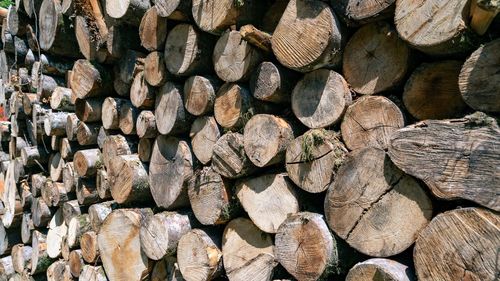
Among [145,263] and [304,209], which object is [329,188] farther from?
[145,263]

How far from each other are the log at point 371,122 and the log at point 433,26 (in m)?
0.21

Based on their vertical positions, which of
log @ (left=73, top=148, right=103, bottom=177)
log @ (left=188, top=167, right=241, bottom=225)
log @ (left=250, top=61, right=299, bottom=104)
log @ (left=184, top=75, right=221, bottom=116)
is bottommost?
log @ (left=73, top=148, right=103, bottom=177)

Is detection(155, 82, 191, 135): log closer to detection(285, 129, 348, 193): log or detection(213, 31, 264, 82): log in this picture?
detection(213, 31, 264, 82): log

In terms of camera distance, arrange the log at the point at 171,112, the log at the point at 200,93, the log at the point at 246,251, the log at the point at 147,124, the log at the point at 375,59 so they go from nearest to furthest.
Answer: the log at the point at 375,59 → the log at the point at 246,251 → the log at the point at 200,93 → the log at the point at 171,112 → the log at the point at 147,124

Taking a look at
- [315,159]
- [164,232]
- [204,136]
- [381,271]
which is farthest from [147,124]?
[381,271]

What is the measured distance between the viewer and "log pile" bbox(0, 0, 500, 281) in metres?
1.23

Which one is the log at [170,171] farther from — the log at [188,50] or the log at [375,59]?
the log at [375,59]

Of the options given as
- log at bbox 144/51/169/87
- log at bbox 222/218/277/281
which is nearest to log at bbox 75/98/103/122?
log at bbox 144/51/169/87

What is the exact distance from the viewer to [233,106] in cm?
190

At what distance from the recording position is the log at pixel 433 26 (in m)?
1.22

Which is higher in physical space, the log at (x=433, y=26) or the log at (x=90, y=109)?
the log at (x=433, y=26)

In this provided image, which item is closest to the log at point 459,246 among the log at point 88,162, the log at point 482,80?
the log at point 482,80

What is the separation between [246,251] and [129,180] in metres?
0.88

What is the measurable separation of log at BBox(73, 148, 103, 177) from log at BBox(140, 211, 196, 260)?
75 centimetres
